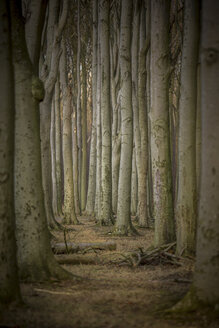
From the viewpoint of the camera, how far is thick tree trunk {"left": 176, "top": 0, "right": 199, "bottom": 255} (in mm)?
6598

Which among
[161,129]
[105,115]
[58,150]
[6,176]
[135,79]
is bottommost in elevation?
[6,176]

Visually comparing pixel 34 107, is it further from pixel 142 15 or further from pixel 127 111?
pixel 142 15

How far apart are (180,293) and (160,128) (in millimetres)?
4032

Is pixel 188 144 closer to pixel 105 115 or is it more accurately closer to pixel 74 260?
pixel 74 260

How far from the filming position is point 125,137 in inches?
416

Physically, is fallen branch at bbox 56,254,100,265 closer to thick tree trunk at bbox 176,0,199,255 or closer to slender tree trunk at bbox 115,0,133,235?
thick tree trunk at bbox 176,0,199,255

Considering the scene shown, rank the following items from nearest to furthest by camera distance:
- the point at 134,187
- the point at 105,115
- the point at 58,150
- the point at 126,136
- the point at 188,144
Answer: the point at 188,144 → the point at 126,136 → the point at 105,115 → the point at 134,187 → the point at 58,150

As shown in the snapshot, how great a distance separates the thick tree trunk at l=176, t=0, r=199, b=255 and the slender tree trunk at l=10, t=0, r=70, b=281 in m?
2.52

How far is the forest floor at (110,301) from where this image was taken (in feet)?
11.4

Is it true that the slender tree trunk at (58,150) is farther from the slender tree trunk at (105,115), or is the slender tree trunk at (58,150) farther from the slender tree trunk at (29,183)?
the slender tree trunk at (29,183)

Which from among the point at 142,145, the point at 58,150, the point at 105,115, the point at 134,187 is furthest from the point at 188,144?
the point at 58,150

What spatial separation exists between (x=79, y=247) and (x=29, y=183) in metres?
2.95

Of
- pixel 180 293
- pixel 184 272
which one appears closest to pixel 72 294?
pixel 180 293

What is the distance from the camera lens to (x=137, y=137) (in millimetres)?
13023
